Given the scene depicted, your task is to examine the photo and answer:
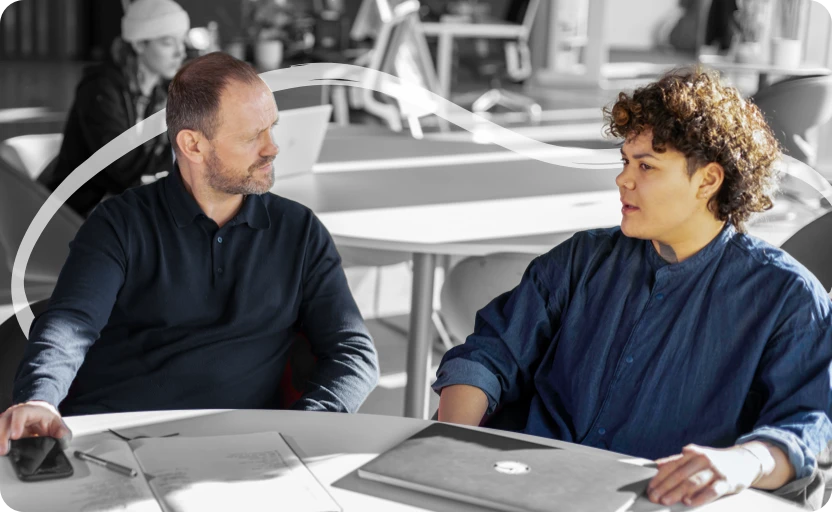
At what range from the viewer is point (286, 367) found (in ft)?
6.70

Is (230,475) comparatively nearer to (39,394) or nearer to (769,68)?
(39,394)

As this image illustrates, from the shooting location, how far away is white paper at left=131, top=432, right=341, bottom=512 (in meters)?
1.16

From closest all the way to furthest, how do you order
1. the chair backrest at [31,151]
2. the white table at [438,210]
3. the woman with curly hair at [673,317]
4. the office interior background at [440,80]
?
the woman with curly hair at [673,317] → the white table at [438,210] → the office interior background at [440,80] → the chair backrest at [31,151]

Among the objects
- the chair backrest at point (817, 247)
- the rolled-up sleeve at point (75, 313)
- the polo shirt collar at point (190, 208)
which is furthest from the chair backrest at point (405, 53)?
the rolled-up sleeve at point (75, 313)

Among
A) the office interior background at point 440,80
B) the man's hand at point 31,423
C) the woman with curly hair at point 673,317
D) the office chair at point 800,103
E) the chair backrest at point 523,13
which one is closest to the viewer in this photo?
the man's hand at point 31,423

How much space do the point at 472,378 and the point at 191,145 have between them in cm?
71

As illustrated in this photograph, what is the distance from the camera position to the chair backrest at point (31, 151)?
3383 mm

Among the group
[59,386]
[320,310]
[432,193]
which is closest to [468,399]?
[320,310]

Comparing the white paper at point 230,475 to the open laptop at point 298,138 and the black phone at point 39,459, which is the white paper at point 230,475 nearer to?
the black phone at point 39,459

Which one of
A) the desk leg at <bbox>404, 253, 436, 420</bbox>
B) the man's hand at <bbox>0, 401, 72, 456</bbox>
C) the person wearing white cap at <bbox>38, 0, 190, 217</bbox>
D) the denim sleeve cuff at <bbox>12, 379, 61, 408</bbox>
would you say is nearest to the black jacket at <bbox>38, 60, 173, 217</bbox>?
the person wearing white cap at <bbox>38, 0, 190, 217</bbox>

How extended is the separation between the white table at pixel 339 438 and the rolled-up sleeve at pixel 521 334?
14.7 inches

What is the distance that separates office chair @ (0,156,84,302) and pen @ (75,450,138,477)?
4.82ft

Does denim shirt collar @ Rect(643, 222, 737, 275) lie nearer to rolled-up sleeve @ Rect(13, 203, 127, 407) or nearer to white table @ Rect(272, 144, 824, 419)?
white table @ Rect(272, 144, 824, 419)
